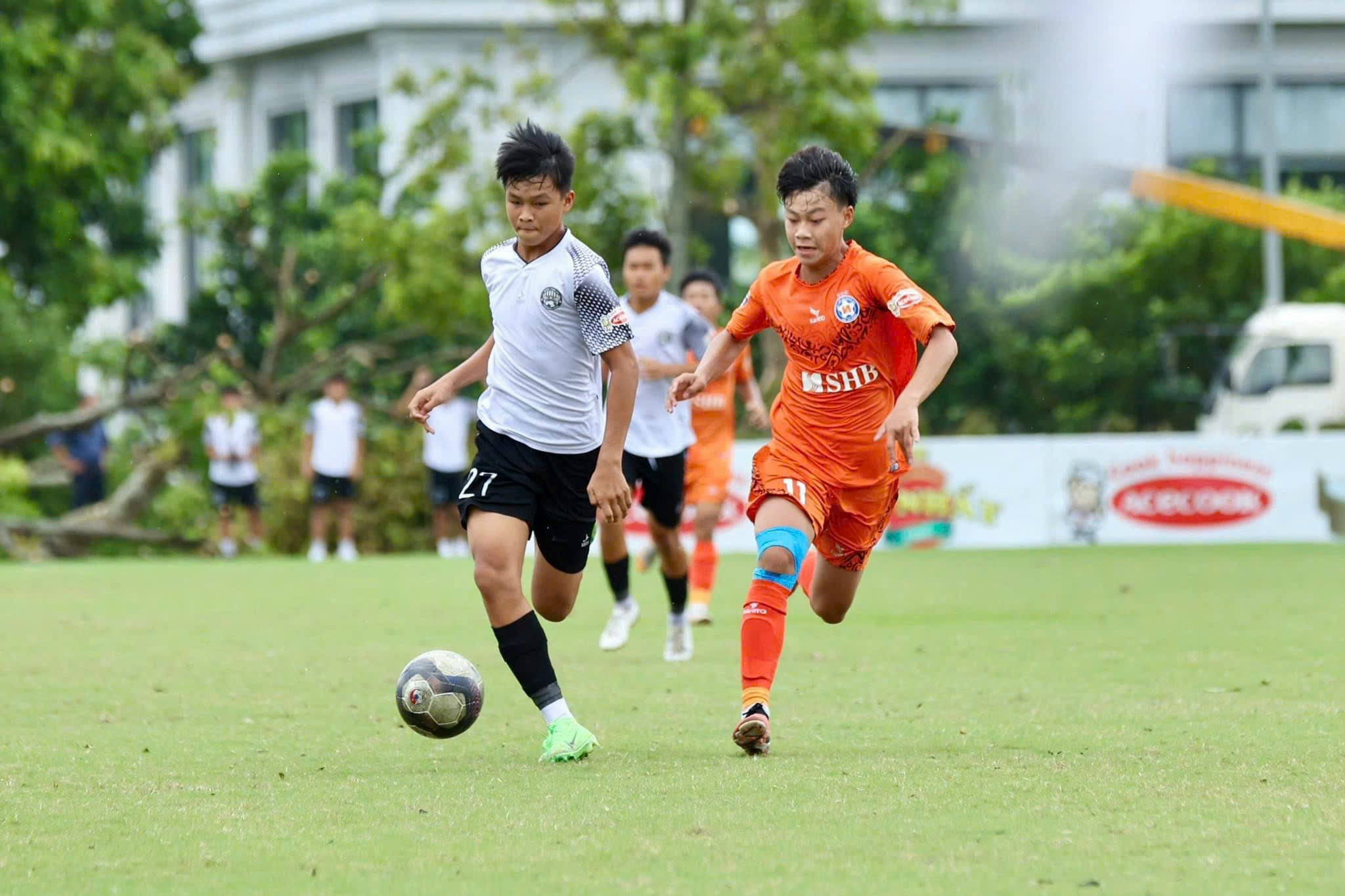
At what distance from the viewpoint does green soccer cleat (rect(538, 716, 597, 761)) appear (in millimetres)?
6707

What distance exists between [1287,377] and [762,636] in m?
26.7

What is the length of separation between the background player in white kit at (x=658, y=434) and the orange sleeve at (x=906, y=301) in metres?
3.70

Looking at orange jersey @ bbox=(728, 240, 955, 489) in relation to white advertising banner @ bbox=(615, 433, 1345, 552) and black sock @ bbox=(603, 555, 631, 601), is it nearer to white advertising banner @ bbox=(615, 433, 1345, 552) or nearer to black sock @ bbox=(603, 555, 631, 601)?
black sock @ bbox=(603, 555, 631, 601)

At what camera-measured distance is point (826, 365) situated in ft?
24.1

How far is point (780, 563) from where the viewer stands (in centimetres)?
703

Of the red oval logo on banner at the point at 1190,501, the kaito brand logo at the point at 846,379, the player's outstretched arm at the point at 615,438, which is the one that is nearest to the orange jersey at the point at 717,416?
the kaito brand logo at the point at 846,379

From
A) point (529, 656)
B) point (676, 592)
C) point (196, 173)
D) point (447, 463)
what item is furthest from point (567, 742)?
point (196, 173)

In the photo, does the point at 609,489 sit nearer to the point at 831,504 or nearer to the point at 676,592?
the point at 831,504

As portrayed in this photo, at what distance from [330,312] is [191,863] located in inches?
972

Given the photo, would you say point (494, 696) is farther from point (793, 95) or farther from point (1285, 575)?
point (793, 95)

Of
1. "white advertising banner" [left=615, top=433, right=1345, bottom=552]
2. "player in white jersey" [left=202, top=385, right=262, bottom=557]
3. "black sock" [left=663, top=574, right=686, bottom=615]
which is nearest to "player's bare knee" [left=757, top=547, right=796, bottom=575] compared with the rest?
"black sock" [left=663, top=574, right=686, bottom=615]

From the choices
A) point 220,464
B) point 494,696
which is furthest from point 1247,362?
point 494,696

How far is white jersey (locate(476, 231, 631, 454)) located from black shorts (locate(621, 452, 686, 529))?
3.96 meters

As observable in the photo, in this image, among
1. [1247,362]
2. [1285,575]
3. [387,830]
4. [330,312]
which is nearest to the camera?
[387,830]
